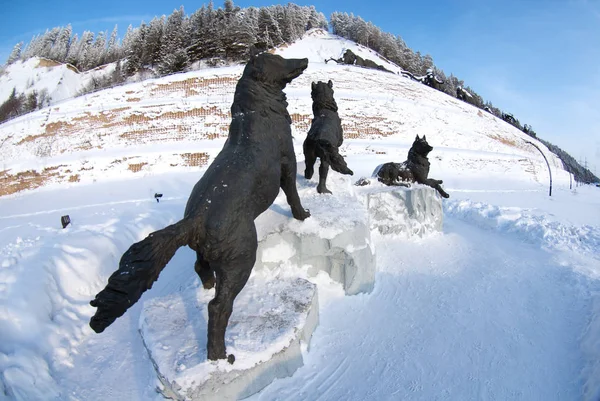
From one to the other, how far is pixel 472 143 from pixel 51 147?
26.6 m

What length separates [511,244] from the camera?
5852 millimetres

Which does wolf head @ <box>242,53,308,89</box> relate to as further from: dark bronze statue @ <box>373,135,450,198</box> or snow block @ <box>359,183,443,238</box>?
dark bronze statue @ <box>373,135,450,198</box>

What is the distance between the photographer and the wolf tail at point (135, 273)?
1870 millimetres

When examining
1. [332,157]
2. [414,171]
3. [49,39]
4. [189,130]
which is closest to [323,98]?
[332,157]

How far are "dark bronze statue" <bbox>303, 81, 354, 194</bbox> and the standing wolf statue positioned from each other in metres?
1.72

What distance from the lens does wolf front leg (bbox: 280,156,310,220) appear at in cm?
346

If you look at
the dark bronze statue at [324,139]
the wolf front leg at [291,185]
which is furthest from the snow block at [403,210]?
the wolf front leg at [291,185]

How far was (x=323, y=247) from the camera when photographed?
4.08m

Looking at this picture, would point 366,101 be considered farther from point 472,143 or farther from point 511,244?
point 511,244

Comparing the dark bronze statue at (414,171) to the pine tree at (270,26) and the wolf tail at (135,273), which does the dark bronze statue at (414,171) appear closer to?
the wolf tail at (135,273)

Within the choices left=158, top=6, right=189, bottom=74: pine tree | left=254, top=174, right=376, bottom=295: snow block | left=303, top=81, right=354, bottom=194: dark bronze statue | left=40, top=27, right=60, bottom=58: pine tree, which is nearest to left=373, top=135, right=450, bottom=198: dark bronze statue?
left=303, top=81, right=354, bottom=194: dark bronze statue

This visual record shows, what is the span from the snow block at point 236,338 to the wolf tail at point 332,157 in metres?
2.01

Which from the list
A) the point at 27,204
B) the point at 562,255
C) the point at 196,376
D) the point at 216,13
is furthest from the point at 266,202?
the point at 216,13

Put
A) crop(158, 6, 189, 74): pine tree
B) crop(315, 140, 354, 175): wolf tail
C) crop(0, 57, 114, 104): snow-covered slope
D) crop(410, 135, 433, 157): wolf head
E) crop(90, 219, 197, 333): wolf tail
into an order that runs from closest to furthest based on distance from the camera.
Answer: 1. crop(90, 219, 197, 333): wolf tail
2. crop(315, 140, 354, 175): wolf tail
3. crop(410, 135, 433, 157): wolf head
4. crop(158, 6, 189, 74): pine tree
5. crop(0, 57, 114, 104): snow-covered slope
